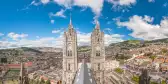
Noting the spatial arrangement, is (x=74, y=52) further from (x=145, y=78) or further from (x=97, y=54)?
(x=145, y=78)

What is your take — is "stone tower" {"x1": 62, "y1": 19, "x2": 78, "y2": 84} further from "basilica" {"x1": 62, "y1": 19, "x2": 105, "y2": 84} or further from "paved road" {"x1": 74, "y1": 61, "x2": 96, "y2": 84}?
"paved road" {"x1": 74, "y1": 61, "x2": 96, "y2": 84}

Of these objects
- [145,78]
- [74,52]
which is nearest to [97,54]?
[74,52]

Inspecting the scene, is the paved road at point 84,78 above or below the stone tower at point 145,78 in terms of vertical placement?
below

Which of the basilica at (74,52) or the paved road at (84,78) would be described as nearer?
the paved road at (84,78)

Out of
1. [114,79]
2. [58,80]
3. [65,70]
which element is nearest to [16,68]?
[58,80]

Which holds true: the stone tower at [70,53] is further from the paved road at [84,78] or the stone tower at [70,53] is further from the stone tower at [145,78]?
the stone tower at [145,78]

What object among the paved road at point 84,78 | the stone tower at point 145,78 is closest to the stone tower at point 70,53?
the paved road at point 84,78

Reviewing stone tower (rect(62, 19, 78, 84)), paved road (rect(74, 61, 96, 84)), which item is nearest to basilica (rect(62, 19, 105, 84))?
stone tower (rect(62, 19, 78, 84))

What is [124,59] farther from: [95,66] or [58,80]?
[95,66]
